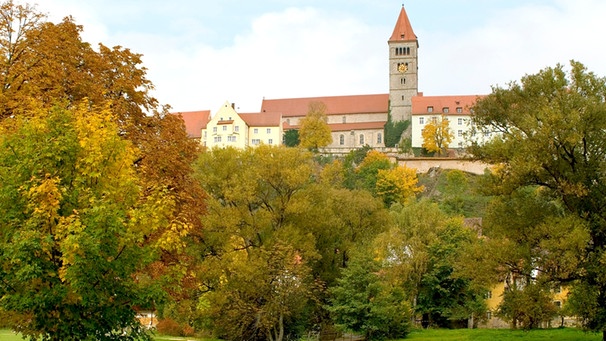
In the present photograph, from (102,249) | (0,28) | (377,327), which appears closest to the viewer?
(102,249)

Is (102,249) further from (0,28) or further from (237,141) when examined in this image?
(237,141)

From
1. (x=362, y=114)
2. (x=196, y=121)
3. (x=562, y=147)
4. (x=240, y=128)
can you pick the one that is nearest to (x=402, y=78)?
(x=362, y=114)

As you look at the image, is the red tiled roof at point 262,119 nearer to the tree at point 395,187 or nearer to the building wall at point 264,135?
the building wall at point 264,135

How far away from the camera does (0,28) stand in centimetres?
2030

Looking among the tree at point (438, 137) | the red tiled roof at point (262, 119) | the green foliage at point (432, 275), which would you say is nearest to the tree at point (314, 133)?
the red tiled roof at point (262, 119)

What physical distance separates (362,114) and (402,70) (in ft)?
32.1

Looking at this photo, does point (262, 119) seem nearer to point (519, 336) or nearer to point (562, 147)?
point (519, 336)

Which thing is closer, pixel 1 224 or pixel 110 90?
pixel 1 224

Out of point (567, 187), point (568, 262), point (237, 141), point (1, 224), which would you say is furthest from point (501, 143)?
point (237, 141)

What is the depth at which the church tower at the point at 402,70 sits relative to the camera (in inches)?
4611

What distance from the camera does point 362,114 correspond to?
4783 inches

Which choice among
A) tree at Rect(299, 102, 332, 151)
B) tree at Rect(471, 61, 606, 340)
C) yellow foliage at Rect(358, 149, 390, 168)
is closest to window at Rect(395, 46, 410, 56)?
tree at Rect(299, 102, 332, 151)

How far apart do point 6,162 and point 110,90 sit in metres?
7.09

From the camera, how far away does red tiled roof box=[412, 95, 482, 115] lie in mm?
108938
